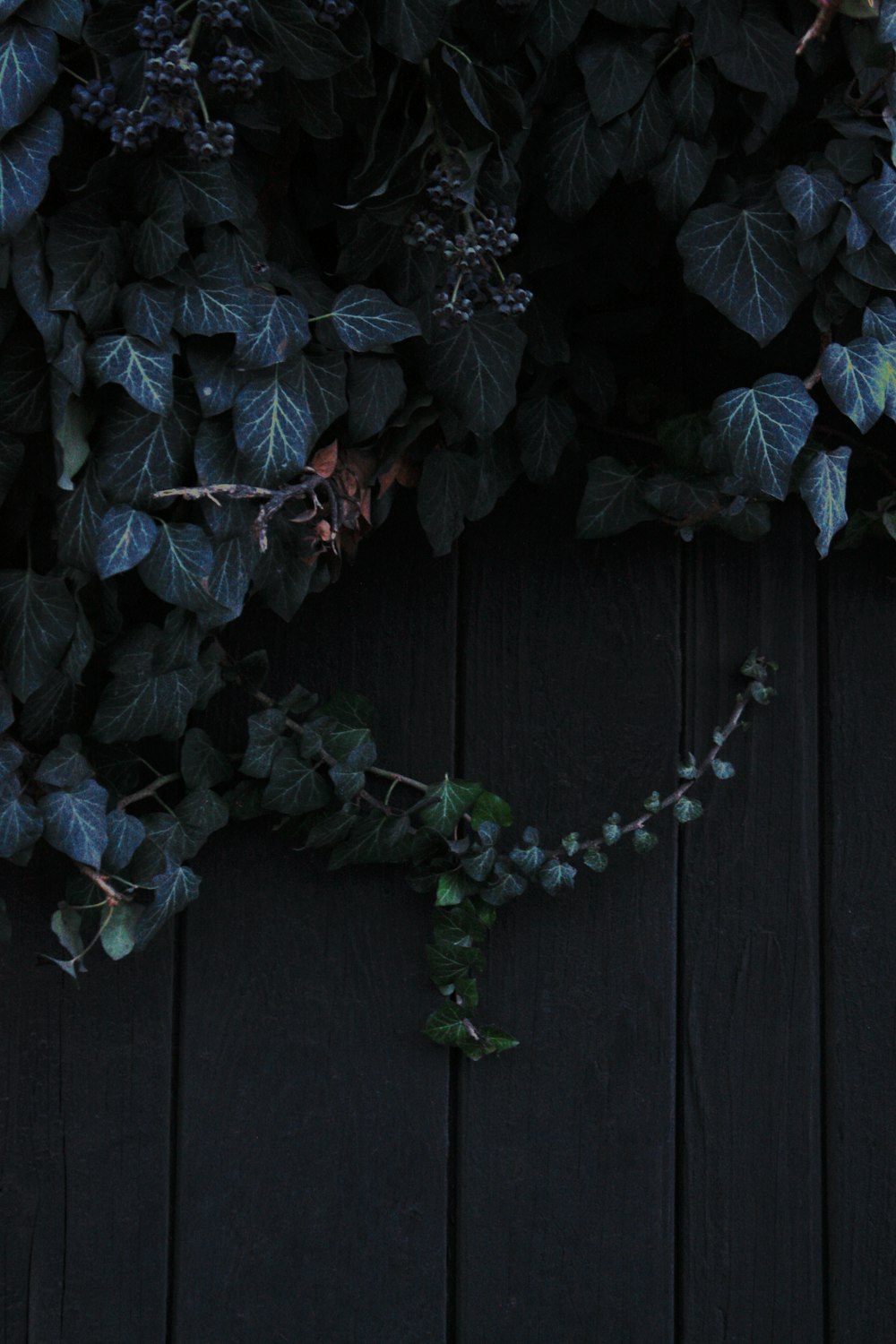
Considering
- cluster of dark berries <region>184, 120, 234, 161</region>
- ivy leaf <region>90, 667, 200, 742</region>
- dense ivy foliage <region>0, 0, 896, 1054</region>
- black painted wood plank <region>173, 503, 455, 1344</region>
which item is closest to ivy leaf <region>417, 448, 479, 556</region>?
dense ivy foliage <region>0, 0, 896, 1054</region>

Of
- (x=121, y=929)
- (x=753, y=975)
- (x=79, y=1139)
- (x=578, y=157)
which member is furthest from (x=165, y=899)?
(x=578, y=157)

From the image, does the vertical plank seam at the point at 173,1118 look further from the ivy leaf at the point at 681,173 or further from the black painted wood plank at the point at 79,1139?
the ivy leaf at the point at 681,173

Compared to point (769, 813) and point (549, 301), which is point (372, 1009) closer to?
point (769, 813)

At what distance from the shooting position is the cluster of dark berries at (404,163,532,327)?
0.80m

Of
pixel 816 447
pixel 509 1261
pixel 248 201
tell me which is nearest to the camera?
pixel 248 201

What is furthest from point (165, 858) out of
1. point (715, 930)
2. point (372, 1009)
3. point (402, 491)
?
point (715, 930)

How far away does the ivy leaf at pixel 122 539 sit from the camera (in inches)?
31.7

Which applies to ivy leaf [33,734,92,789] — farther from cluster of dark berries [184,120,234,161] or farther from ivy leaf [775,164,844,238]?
ivy leaf [775,164,844,238]

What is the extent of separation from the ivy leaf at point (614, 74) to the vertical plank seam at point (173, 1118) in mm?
699

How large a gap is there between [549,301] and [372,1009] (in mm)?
593

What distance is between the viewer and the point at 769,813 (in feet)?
3.65

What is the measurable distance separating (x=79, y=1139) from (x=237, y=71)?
827 millimetres

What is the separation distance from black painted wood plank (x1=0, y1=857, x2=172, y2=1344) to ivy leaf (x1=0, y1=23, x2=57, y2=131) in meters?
0.60

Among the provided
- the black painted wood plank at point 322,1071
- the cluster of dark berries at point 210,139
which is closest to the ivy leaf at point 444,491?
the black painted wood plank at point 322,1071
